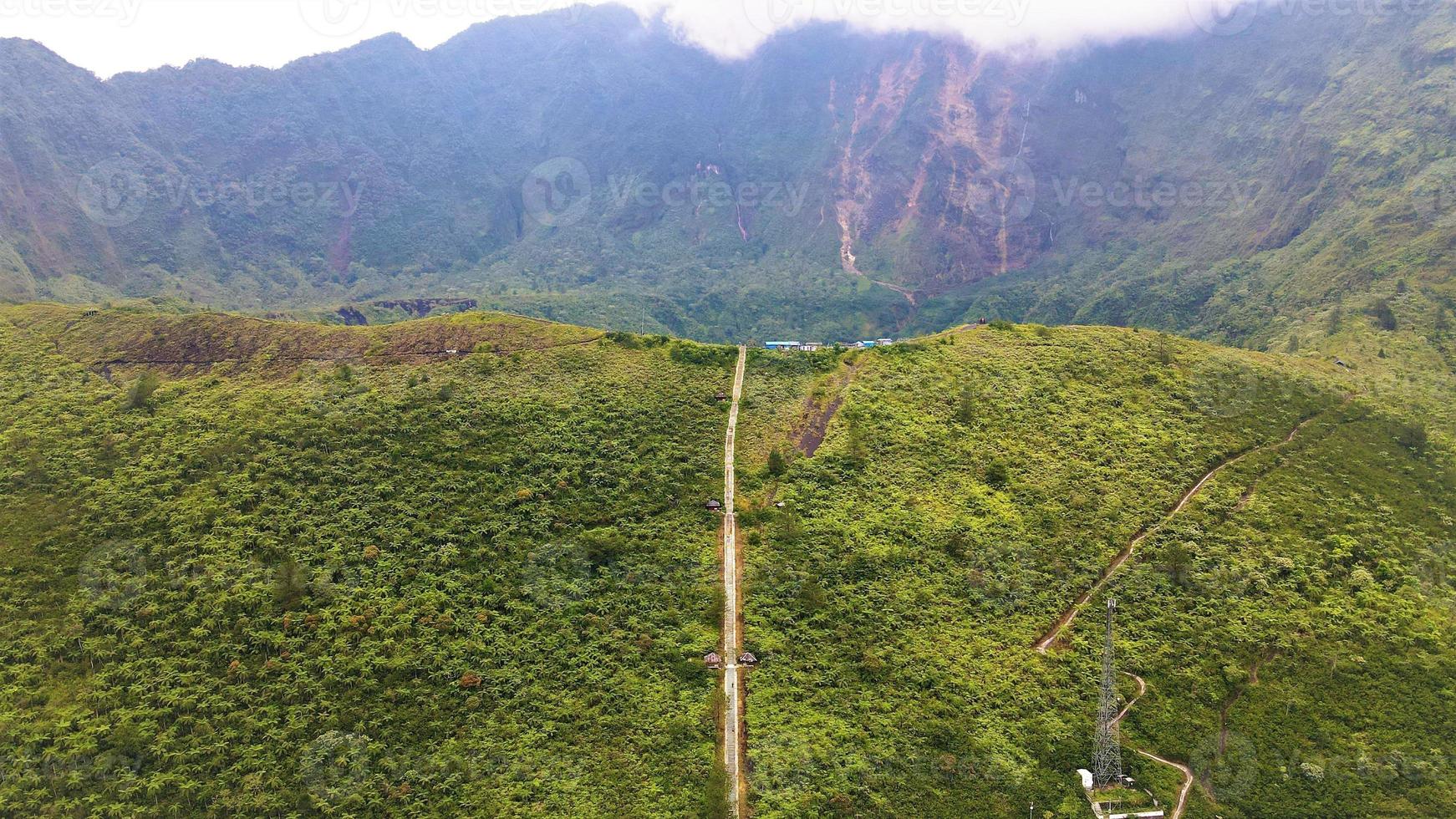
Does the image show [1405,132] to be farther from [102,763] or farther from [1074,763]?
[102,763]

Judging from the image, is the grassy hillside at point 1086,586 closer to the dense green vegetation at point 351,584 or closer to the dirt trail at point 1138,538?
the dirt trail at point 1138,538

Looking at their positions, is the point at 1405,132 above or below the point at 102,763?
above

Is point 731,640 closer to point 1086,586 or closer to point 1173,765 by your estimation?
point 1086,586

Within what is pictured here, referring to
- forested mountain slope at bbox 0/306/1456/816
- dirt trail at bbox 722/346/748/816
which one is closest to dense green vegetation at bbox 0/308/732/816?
forested mountain slope at bbox 0/306/1456/816

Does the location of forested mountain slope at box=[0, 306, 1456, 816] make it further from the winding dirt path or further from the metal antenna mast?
the metal antenna mast

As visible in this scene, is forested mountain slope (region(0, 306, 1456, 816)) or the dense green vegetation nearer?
the dense green vegetation

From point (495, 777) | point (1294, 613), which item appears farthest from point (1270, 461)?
point (495, 777)

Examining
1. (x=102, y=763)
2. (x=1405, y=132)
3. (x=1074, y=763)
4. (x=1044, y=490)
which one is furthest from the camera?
(x=1405, y=132)
